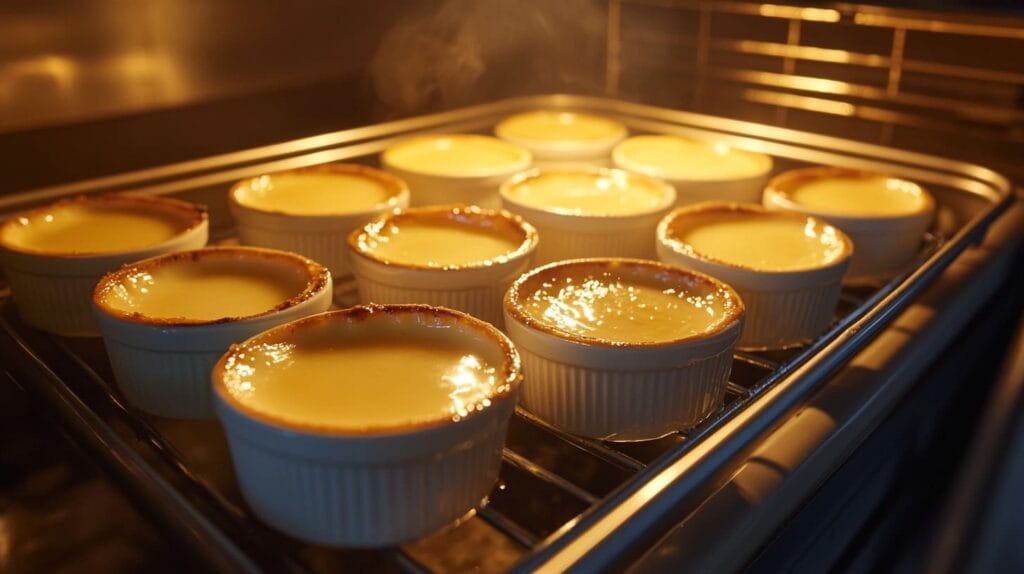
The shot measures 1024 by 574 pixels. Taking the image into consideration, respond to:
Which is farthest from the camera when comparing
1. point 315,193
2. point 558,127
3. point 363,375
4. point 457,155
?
point 558,127

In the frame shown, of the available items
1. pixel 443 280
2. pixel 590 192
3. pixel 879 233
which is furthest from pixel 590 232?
pixel 879 233

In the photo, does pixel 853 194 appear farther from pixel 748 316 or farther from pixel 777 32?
pixel 777 32

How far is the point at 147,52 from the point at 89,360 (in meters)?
0.50

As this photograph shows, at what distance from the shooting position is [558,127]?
5.04 feet

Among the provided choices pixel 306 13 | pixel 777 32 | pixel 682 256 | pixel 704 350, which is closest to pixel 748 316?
pixel 682 256

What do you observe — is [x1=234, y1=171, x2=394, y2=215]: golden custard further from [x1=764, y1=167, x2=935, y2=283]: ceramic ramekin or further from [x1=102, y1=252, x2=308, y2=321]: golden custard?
[x1=764, y1=167, x2=935, y2=283]: ceramic ramekin

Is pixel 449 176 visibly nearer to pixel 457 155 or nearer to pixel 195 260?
pixel 457 155

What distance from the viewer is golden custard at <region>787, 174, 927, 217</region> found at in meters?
1.19

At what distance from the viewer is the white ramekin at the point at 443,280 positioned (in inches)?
37.4

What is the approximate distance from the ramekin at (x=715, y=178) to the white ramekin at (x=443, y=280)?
1.15 feet

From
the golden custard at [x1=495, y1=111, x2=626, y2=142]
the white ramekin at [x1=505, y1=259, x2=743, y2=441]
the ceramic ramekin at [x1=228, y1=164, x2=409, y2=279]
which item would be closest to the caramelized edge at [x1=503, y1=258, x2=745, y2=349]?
the white ramekin at [x1=505, y1=259, x2=743, y2=441]

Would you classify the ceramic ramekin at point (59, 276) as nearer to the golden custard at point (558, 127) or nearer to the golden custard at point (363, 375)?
the golden custard at point (363, 375)

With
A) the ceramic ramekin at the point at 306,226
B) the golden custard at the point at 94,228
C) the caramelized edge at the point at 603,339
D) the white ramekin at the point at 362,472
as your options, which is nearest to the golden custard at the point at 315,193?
the ceramic ramekin at the point at 306,226

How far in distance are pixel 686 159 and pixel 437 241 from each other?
51 cm
